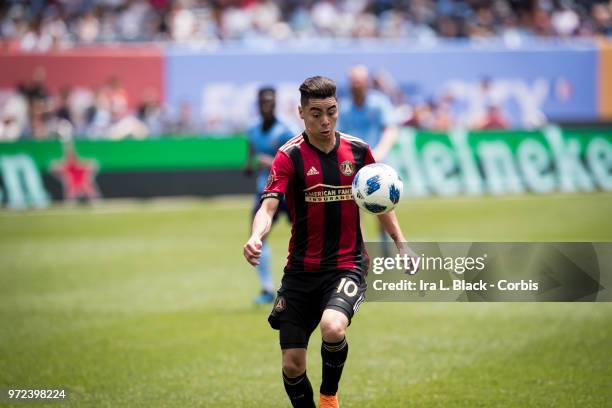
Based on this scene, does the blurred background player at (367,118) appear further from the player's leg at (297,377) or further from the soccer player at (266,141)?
the player's leg at (297,377)

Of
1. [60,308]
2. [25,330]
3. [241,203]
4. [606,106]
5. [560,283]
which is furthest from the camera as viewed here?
[606,106]

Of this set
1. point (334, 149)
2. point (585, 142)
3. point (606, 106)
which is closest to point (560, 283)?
point (334, 149)

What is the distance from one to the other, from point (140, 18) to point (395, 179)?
24924 mm

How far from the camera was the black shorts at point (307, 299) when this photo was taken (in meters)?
6.40

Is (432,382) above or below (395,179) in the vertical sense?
below

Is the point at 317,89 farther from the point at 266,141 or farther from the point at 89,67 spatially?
the point at 89,67

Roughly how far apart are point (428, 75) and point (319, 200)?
24508 mm

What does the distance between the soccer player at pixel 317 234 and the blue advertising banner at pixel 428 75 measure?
2188 cm

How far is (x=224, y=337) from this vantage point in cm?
1020

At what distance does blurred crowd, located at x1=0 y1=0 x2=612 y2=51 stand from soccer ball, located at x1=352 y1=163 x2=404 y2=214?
79.1ft

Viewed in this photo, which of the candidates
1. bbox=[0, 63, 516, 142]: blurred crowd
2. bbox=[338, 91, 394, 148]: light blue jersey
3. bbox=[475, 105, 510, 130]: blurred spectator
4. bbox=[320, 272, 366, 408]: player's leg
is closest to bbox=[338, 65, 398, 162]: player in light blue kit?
bbox=[338, 91, 394, 148]: light blue jersey

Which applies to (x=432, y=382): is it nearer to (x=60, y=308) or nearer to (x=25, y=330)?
(x=25, y=330)

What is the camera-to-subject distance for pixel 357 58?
2966 cm

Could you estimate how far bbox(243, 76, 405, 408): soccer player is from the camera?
252 inches
